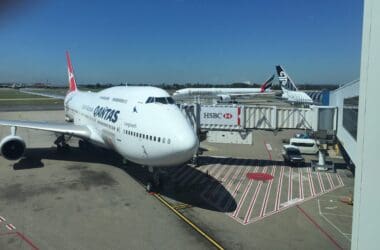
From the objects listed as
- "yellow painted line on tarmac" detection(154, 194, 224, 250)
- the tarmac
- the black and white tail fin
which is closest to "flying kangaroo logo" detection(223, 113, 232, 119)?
the tarmac

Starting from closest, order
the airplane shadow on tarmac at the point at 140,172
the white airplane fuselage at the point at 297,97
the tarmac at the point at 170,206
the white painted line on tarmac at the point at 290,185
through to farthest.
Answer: the tarmac at the point at 170,206
the airplane shadow on tarmac at the point at 140,172
the white painted line on tarmac at the point at 290,185
the white airplane fuselage at the point at 297,97

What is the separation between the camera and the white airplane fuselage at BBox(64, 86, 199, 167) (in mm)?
16672

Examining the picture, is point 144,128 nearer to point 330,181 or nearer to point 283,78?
point 330,181

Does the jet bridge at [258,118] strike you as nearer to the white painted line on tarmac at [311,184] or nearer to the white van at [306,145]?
the white painted line on tarmac at [311,184]

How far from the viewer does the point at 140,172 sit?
24.3m

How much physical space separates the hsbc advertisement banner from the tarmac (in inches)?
125

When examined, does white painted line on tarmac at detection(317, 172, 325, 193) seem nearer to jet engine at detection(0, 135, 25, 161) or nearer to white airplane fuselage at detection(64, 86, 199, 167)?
white airplane fuselage at detection(64, 86, 199, 167)

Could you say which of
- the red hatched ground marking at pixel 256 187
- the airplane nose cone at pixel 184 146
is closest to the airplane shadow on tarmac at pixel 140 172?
the red hatched ground marking at pixel 256 187

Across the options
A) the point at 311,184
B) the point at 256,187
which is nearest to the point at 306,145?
the point at 311,184

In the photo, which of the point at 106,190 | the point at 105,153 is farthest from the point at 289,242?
the point at 105,153

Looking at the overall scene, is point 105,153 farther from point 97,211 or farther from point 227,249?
point 227,249

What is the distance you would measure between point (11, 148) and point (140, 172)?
31.4ft

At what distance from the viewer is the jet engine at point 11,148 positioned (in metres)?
24.8

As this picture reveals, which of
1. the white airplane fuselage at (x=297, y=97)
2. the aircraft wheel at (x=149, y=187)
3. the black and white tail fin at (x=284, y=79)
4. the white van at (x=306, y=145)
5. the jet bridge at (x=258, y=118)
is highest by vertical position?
the black and white tail fin at (x=284, y=79)
